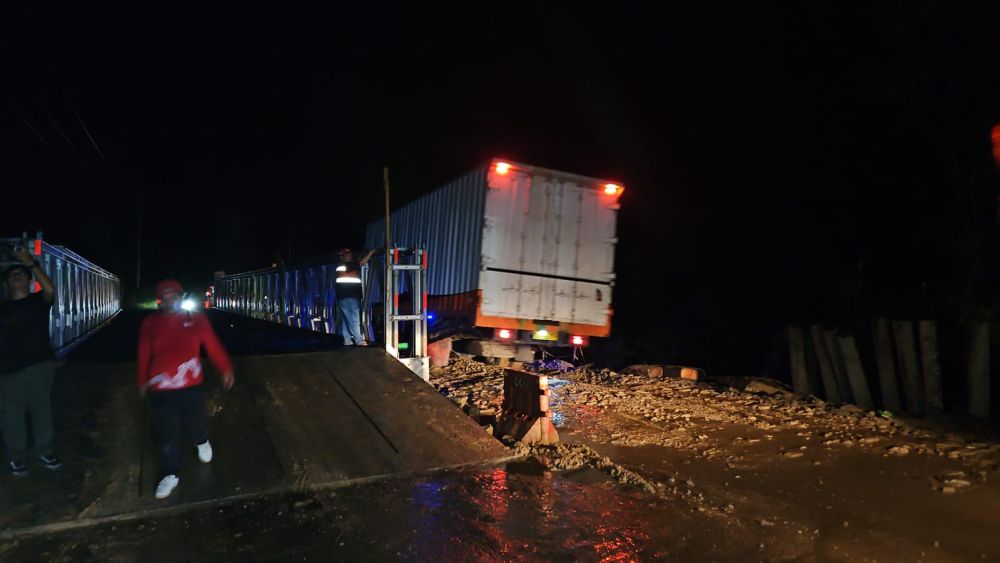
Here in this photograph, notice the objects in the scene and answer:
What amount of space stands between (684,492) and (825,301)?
10.3 meters

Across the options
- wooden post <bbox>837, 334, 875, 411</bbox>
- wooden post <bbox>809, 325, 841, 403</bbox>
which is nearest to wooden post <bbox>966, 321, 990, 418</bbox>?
wooden post <bbox>837, 334, 875, 411</bbox>

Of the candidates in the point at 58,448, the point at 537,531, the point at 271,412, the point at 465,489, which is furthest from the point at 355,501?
the point at 58,448

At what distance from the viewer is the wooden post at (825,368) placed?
28.4 ft

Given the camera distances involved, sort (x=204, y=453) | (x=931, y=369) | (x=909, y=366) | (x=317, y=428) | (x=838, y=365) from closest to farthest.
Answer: (x=204, y=453)
(x=317, y=428)
(x=931, y=369)
(x=909, y=366)
(x=838, y=365)

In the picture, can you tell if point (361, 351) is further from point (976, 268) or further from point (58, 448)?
point (976, 268)

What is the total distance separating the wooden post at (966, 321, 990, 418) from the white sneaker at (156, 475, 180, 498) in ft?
28.8

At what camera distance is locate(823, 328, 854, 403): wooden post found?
8508 mm

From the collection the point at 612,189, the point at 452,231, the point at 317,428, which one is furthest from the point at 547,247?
the point at 317,428

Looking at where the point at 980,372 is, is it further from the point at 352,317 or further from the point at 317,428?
the point at 352,317

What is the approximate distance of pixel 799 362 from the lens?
364 inches

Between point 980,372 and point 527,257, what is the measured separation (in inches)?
248

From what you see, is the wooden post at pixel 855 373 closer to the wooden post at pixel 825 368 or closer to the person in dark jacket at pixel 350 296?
the wooden post at pixel 825 368

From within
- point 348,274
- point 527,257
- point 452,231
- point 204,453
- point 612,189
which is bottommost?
point 204,453

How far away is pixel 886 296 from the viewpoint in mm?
11555
